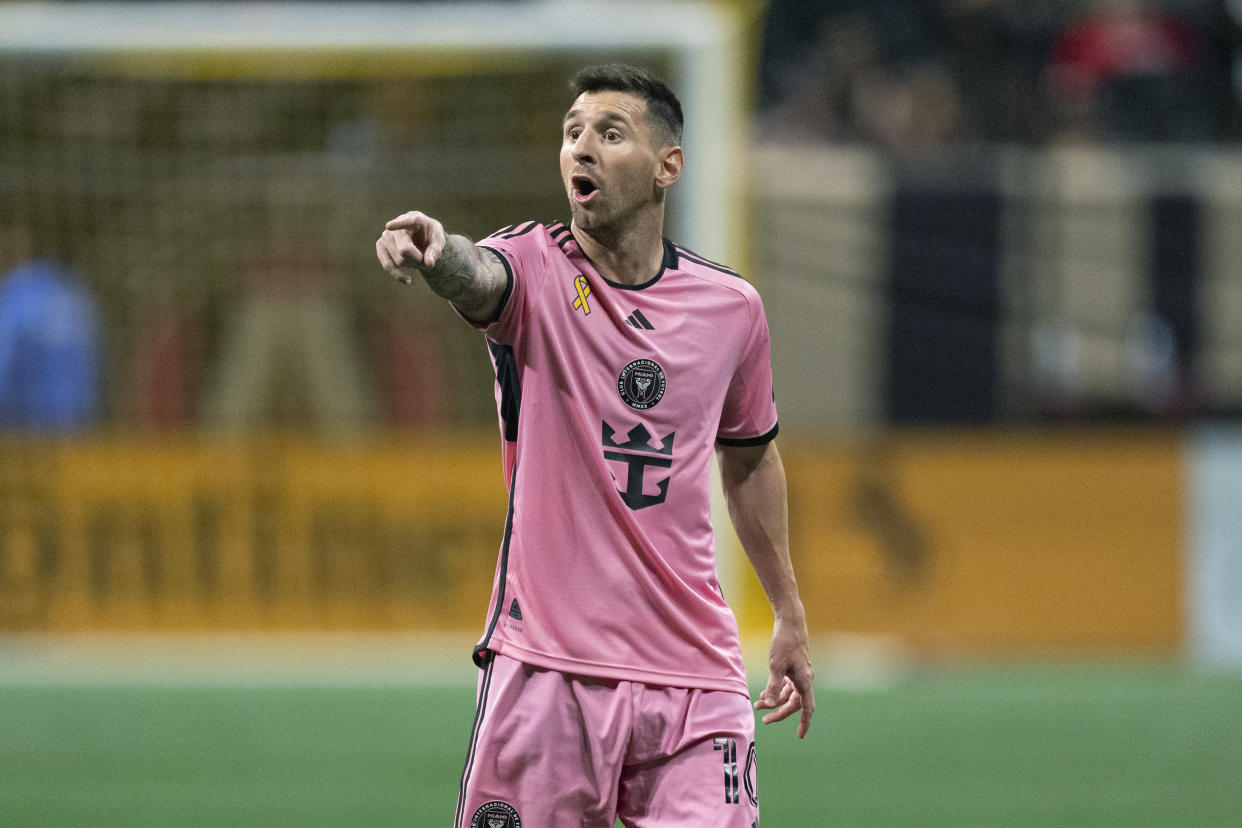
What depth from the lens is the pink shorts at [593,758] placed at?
11.8 ft

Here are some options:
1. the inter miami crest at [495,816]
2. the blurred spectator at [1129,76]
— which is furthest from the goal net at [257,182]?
the inter miami crest at [495,816]

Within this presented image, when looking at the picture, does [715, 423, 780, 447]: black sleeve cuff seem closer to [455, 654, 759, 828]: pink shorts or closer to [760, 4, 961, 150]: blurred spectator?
[455, 654, 759, 828]: pink shorts

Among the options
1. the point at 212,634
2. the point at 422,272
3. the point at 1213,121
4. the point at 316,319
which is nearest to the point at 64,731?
the point at 212,634

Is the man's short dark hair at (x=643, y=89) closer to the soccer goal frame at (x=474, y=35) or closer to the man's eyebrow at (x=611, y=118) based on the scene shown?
the man's eyebrow at (x=611, y=118)

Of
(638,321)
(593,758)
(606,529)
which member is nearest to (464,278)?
(638,321)

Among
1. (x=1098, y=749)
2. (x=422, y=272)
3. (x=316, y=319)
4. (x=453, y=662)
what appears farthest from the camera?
(x=316, y=319)

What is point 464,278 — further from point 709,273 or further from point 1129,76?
point 1129,76

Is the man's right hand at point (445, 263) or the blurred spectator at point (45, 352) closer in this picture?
the man's right hand at point (445, 263)

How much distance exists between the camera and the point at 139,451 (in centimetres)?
1148

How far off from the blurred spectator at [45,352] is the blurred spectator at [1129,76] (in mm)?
7503

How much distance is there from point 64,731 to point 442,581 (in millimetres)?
3194

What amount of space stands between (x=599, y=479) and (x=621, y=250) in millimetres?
491

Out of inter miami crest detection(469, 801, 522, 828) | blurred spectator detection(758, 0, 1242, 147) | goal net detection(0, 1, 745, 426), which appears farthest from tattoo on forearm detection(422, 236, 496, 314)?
blurred spectator detection(758, 0, 1242, 147)

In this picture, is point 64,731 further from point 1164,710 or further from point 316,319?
point 1164,710
